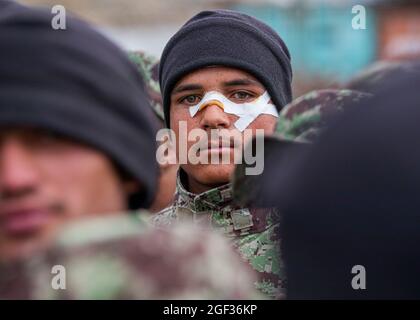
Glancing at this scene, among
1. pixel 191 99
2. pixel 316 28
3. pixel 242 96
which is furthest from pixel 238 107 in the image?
pixel 316 28

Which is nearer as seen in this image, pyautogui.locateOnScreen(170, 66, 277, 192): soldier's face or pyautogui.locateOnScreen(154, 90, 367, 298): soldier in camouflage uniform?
pyautogui.locateOnScreen(154, 90, 367, 298): soldier in camouflage uniform

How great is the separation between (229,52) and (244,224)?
0.63 meters

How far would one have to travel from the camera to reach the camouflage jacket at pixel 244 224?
3166 mm

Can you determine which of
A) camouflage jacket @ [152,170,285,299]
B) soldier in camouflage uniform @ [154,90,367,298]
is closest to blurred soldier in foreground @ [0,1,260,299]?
soldier in camouflage uniform @ [154,90,367,298]

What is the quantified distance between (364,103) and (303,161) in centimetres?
15

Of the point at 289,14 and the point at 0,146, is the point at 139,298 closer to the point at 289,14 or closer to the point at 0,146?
the point at 0,146

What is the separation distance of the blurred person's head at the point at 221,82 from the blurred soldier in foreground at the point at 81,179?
154cm

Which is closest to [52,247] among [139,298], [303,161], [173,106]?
[139,298]

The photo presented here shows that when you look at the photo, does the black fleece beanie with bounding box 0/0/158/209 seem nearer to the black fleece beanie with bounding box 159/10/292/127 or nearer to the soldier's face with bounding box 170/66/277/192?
the soldier's face with bounding box 170/66/277/192

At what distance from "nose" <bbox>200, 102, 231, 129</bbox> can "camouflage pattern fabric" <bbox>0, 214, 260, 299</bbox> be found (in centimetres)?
176

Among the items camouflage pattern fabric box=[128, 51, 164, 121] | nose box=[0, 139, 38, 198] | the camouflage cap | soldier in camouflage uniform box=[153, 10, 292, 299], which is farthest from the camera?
camouflage pattern fabric box=[128, 51, 164, 121]

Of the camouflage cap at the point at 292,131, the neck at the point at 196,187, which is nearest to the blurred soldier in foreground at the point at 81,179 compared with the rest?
the camouflage cap at the point at 292,131

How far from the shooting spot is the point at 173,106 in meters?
3.65

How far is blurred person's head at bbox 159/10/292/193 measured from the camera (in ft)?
11.3
